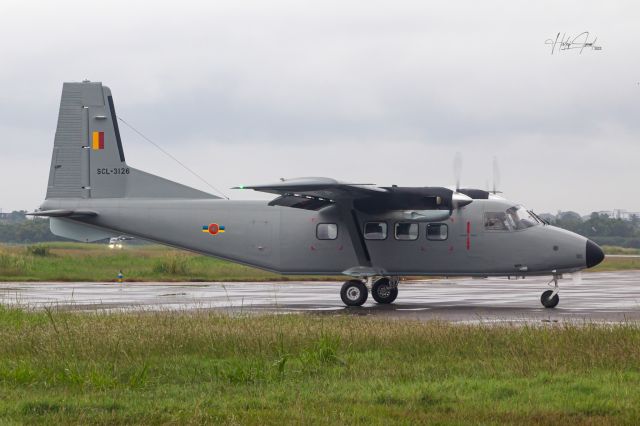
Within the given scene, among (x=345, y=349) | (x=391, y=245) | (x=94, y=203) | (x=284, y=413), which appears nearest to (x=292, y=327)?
(x=345, y=349)

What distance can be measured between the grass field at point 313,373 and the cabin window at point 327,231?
30.1 feet

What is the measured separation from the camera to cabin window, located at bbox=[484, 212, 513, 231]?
26.9m

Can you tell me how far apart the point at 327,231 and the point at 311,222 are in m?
0.56

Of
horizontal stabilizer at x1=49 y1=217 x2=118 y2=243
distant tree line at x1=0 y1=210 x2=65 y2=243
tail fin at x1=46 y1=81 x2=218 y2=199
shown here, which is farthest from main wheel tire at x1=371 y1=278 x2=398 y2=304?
distant tree line at x1=0 y1=210 x2=65 y2=243

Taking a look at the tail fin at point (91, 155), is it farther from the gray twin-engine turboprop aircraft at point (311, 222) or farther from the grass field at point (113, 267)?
the grass field at point (113, 267)

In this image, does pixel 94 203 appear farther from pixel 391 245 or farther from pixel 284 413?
pixel 284 413

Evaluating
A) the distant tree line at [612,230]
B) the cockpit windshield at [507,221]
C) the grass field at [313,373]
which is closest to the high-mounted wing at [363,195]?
the cockpit windshield at [507,221]

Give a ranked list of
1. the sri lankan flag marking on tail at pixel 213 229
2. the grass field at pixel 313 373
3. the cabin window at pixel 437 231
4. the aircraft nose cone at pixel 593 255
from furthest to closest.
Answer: the sri lankan flag marking on tail at pixel 213 229, the cabin window at pixel 437 231, the aircraft nose cone at pixel 593 255, the grass field at pixel 313 373

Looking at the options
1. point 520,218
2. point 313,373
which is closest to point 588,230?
point 520,218

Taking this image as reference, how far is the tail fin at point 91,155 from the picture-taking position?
29.5 m

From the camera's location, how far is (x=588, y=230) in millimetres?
107750

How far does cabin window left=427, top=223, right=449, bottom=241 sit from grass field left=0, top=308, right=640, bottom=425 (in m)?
8.47

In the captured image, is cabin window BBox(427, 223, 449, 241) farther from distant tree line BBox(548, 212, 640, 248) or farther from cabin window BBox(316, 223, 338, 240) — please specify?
distant tree line BBox(548, 212, 640, 248)

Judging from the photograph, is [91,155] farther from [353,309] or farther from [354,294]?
[353,309]
